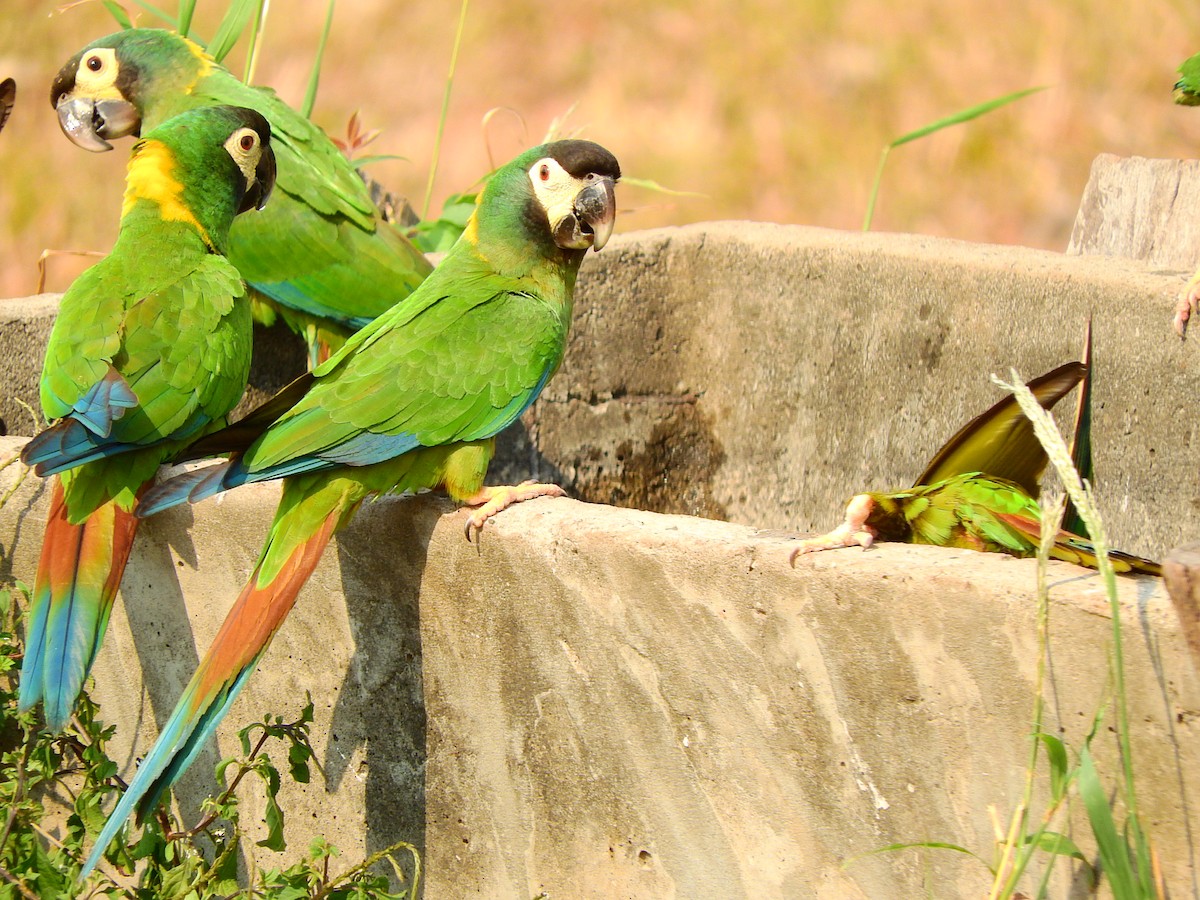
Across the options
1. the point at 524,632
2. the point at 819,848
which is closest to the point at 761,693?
the point at 819,848

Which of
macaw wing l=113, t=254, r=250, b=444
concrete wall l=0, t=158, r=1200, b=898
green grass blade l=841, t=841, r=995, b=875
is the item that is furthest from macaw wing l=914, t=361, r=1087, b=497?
macaw wing l=113, t=254, r=250, b=444

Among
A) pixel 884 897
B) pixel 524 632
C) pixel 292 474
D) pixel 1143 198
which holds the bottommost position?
pixel 884 897

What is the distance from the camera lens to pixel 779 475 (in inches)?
108

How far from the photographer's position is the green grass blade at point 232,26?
2729mm

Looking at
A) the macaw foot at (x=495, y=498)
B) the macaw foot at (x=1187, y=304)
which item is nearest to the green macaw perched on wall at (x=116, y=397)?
the macaw foot at (x=495, y=498)

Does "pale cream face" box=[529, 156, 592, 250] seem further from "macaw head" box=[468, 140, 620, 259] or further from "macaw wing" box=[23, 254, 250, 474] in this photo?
"macaw wing" box=[23, 254, 250, 474]

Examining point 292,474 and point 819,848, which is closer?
point 819,848

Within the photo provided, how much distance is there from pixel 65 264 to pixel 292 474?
426 centimetres

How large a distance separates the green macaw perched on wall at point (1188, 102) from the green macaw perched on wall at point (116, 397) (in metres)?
1.60

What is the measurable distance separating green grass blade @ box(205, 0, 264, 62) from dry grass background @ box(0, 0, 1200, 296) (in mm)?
2369

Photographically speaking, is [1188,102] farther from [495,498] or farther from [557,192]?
[495,498]

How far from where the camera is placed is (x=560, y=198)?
2113mm

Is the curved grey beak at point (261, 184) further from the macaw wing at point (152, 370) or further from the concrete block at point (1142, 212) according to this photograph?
the concrete block at point (1142, 212)

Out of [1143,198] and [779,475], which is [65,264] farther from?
[1143,198]
